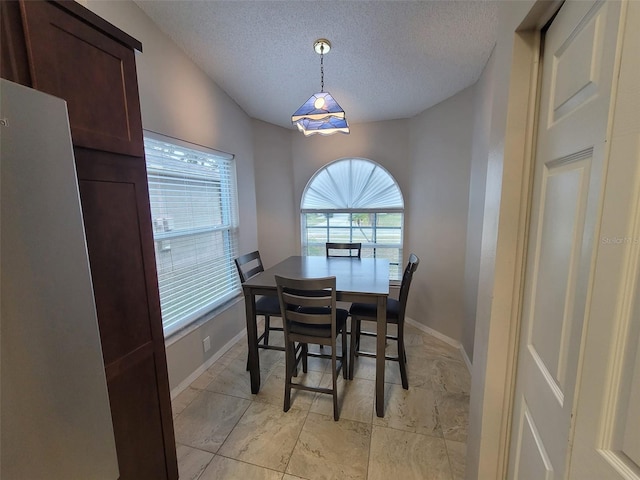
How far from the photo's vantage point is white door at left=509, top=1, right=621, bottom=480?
530 millimetres

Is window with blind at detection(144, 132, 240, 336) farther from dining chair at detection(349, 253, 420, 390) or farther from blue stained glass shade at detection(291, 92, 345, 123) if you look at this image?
dining chair at detection(349, 253, 420, 390)

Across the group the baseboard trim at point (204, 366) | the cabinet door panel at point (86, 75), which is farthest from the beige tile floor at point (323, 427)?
the cabinet door panel at point (86, 75)

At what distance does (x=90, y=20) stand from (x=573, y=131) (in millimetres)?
1459

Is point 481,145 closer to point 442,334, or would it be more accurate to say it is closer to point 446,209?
point 446,209

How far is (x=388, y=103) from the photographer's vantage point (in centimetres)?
273

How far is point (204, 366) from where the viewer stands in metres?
2.37

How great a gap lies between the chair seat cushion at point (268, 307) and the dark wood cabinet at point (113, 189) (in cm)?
96

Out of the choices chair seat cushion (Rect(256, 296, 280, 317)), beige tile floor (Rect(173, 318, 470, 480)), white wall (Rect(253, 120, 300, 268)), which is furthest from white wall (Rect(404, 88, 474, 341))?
chair seat cushion (Rect(256, 296, 280, 317))

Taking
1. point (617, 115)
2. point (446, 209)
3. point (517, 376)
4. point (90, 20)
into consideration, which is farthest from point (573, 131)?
point (446, 209)

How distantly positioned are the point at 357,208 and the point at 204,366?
7.89 feet

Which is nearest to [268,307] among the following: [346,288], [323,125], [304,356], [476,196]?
[304,356]

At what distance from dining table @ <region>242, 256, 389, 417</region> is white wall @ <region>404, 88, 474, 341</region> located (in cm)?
70

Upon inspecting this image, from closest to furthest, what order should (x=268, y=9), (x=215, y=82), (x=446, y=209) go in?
(x=268, y=9) < (x=215, y=82) < (x=446, y=209)

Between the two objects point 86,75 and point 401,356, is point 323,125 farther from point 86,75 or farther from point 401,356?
point 401,356
